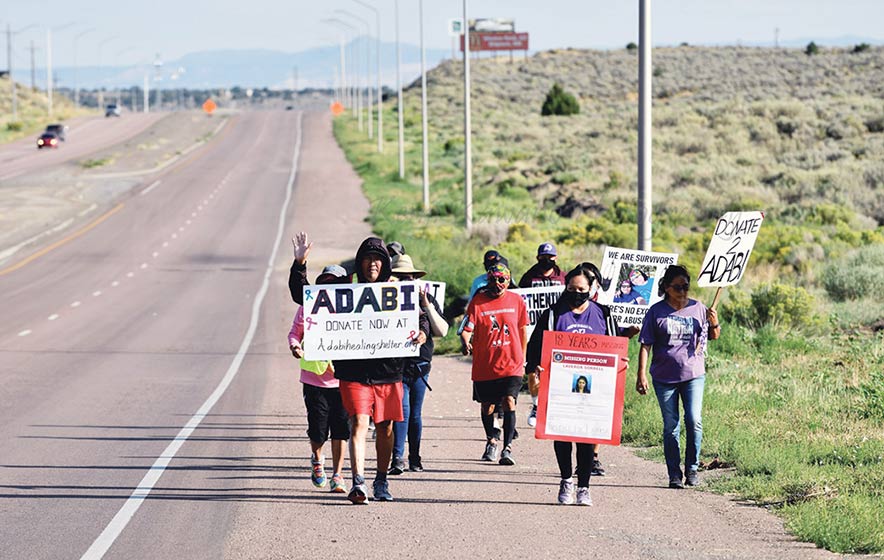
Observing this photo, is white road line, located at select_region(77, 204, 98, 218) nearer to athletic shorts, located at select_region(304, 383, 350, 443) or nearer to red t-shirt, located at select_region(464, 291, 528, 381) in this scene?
red t-shirt, located at select_region(464, 291, 528, 381)

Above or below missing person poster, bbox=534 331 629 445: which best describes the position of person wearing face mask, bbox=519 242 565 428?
above

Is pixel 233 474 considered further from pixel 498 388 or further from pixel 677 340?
pixel 677 340

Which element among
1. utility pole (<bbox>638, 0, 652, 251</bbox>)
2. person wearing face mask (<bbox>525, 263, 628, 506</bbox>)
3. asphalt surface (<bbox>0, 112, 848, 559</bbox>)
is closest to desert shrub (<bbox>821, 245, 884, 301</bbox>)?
asphalt surface (<bbox>0, 112, 848, 559</bbox>)

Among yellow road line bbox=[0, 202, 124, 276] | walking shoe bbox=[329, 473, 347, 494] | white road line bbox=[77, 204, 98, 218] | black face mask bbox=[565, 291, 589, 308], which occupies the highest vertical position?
black face mask bbox=[565, 291, 589, 308]

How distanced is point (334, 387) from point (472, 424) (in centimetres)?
406

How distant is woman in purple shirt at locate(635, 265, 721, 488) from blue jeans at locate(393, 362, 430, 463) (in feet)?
6.40

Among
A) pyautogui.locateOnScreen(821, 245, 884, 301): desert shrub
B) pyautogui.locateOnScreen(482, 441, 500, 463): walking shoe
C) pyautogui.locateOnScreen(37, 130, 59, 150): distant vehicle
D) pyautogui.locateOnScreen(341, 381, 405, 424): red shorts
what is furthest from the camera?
pyautogui.locateOnScreen(37, 130, 59, 150): distant vehicle

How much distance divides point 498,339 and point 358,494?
2.21m

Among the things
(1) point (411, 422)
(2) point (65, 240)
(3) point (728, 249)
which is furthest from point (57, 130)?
(1) point (411, 422)

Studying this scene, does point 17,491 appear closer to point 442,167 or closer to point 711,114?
point 442,167

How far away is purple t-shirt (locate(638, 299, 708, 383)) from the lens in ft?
35.0

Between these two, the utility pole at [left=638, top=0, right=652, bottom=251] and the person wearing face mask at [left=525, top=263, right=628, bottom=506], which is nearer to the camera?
the person wearing face mask at [left=525, top=263, right=628, bottom=506]

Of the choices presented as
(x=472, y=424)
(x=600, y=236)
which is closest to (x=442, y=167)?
(x=600, y=236)

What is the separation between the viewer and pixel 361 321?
10094 mm
